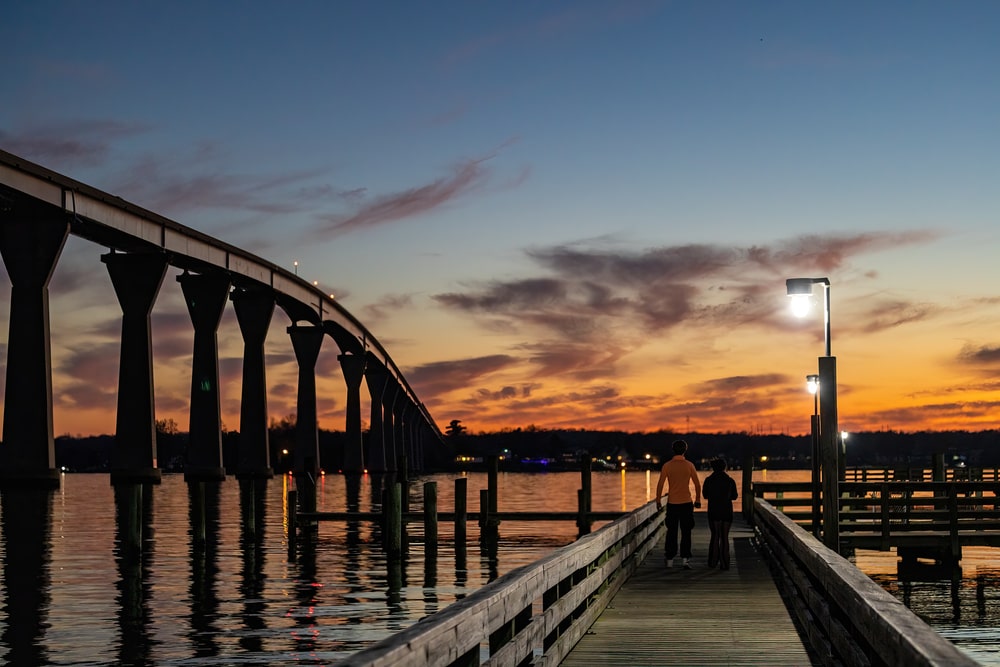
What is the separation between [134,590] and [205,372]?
82.4m

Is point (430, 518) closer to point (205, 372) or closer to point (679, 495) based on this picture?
point (679, 495)

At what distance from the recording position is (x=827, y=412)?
18.0 meters

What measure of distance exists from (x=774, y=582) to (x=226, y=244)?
291ft

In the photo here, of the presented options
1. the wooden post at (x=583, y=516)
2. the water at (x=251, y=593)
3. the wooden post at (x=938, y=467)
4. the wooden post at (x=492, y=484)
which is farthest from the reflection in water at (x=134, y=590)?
the wooden post at (x=938, y=467)

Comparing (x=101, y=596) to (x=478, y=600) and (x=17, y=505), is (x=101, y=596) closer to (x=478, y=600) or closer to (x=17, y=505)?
(x=478, y=600)

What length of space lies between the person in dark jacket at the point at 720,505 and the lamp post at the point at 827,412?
1670mm

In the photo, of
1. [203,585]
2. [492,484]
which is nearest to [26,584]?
[203,585]

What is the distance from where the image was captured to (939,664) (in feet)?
18.0

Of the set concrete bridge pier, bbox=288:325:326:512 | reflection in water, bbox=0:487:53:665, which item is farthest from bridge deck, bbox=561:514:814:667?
concrete bridge pier, bbox=288:325:326:512

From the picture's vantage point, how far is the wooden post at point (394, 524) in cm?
3719

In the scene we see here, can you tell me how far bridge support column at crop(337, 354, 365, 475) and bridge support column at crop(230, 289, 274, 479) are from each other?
125ft

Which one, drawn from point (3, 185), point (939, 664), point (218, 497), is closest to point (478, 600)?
point (939, 664)

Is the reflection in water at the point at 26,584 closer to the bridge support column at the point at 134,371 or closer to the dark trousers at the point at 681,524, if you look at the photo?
the dark trousers at the point at 681,524

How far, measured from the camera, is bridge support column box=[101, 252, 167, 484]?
93.1 meters
